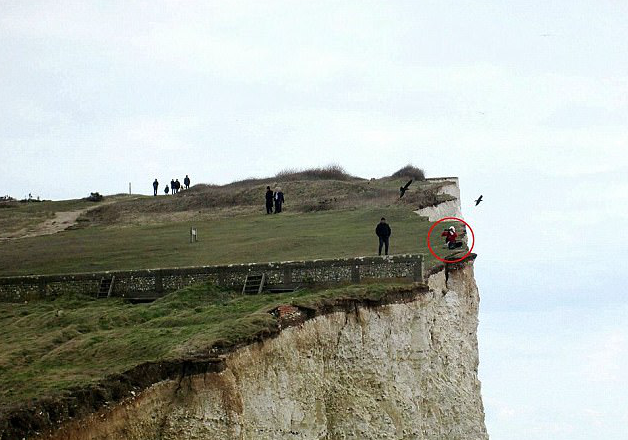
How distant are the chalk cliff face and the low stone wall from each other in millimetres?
1323

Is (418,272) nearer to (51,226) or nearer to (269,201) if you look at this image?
(269,201)

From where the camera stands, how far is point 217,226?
63.2 meters

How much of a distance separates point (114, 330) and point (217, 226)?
1240 inches

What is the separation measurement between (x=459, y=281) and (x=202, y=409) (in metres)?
18.1

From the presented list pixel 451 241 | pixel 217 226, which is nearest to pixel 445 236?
pixel 451 241

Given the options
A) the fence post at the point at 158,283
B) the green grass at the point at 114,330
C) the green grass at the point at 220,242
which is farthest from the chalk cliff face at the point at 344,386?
the fence post at the point at 158,283

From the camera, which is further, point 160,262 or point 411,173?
point 411,173

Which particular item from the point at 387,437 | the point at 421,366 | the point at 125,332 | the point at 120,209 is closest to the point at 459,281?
the point at 421,366

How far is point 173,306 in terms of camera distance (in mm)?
36094

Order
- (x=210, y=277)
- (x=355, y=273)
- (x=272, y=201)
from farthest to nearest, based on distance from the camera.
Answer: (x=272, y=201), (x=210, y=277), (x=355, y=273)

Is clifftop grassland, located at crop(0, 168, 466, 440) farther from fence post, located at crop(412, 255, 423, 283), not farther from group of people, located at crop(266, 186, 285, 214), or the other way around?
group of people, located at crop(266, 186, 285, 214)

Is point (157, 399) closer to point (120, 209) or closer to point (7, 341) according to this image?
point (7, 341)

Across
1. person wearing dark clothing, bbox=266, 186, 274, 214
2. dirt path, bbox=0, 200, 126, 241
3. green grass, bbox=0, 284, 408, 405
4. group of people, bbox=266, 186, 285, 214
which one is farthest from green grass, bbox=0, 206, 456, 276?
green grass, bbox=0, 284, 408, 405

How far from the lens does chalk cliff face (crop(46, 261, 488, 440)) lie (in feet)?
81.8
